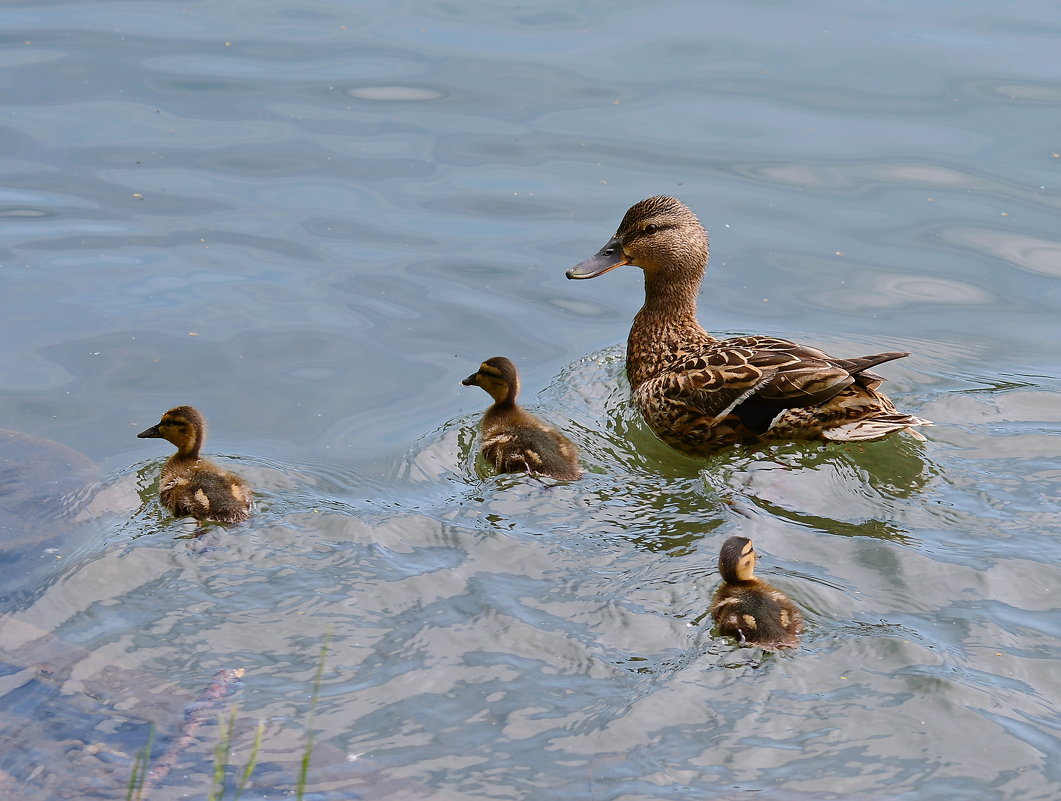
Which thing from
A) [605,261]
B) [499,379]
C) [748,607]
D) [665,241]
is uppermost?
[665,241]

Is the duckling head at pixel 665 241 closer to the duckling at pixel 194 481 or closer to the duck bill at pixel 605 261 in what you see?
the duck bill at pixel 605 261

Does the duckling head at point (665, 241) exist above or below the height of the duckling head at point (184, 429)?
above

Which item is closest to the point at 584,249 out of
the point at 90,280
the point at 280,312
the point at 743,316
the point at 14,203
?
the point at 743,316

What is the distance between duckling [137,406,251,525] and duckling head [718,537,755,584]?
2050 millimetres

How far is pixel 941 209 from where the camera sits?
29.1 ft

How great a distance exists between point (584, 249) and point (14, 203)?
3681mm

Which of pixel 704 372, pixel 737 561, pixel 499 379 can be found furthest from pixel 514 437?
pixel 737 561

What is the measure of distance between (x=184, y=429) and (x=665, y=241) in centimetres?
289

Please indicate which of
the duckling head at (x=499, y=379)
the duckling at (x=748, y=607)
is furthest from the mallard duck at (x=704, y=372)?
the duckling at (x=748, y=607)

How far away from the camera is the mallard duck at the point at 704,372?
6285mm

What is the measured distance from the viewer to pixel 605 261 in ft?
25.0

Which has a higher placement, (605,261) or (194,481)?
(605,261)

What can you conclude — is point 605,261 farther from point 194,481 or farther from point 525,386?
point 194,481

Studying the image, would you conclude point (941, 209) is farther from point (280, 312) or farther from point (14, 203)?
point (14, 203)
